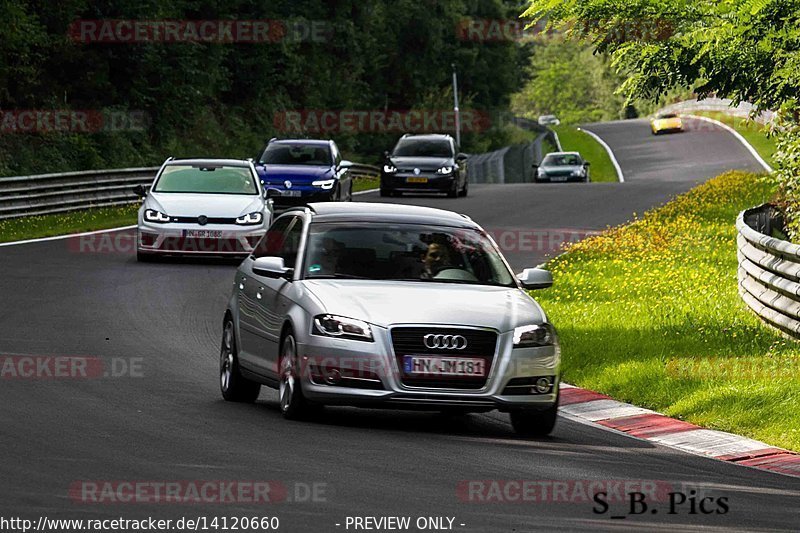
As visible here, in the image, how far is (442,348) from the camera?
11555 mm

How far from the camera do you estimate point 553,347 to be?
1203 cm

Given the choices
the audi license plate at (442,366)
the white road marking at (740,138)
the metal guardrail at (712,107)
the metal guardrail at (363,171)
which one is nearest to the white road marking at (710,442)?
the audi license plate at (442,366)

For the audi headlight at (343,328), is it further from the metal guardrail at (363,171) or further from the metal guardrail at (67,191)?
the metal guardrail at (363,171)

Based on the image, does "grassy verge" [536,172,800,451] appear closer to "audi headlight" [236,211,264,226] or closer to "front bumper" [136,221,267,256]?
"audi headlight" [236,211,264,226]

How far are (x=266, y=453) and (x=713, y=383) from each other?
4998 millimetres

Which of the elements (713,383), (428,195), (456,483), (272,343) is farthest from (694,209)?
(456,483)

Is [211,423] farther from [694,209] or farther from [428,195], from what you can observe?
[428,195]

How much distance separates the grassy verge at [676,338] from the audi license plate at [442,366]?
2212 millimetres

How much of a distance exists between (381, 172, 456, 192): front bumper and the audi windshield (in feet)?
101

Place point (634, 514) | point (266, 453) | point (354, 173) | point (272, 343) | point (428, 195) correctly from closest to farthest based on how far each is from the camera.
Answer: point (634, 514) → point (266, 453) → point (272, 343) → point (428, 195) → point (354, 173)

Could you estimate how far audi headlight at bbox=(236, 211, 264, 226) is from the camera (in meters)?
26.2

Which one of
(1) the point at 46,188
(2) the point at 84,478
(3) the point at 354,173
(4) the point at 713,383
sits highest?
(2) the point at 84,478

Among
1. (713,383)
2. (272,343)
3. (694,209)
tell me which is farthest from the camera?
(694,209)

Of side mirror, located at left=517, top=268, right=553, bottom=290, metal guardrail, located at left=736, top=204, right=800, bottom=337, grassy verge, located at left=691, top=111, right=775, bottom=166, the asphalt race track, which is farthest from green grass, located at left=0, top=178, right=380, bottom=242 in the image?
grassy verge, located at left=691, top=111, right=775, bottom=166
